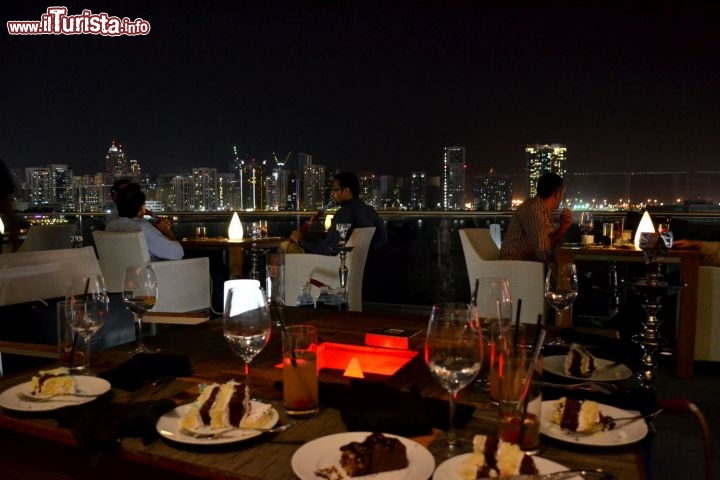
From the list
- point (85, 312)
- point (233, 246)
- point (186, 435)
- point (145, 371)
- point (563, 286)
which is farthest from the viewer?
point (233, 246)

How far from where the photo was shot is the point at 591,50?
26.6 ft

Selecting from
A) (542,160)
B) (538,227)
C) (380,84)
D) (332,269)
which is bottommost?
(332,269)

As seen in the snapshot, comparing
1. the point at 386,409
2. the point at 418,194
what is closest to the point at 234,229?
the point at 418,194

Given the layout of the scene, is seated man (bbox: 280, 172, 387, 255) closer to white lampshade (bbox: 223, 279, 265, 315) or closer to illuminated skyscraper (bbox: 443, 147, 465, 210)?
illuminated skyscraper (bbox: 443, 147, 465, 210)

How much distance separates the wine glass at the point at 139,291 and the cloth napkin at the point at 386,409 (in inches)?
30.3

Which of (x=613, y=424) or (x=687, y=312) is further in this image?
(x=687, y=312)

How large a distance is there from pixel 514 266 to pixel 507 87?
600 centimetres

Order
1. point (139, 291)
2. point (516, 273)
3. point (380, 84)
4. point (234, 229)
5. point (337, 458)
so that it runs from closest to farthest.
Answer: point (337, 458) < point (139, 291) < point (516, 273) < point (234, 229) < point (380, 84)

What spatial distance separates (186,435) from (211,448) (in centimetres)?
7

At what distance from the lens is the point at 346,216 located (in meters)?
5.10

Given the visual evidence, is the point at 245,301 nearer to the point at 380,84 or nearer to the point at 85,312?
the point at 85,312

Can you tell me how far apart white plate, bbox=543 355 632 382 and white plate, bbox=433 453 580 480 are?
1.86 feet

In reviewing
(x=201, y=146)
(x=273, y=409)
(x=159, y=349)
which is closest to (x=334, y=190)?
(x=159, y=349)

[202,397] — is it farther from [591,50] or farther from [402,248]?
[591,50]
